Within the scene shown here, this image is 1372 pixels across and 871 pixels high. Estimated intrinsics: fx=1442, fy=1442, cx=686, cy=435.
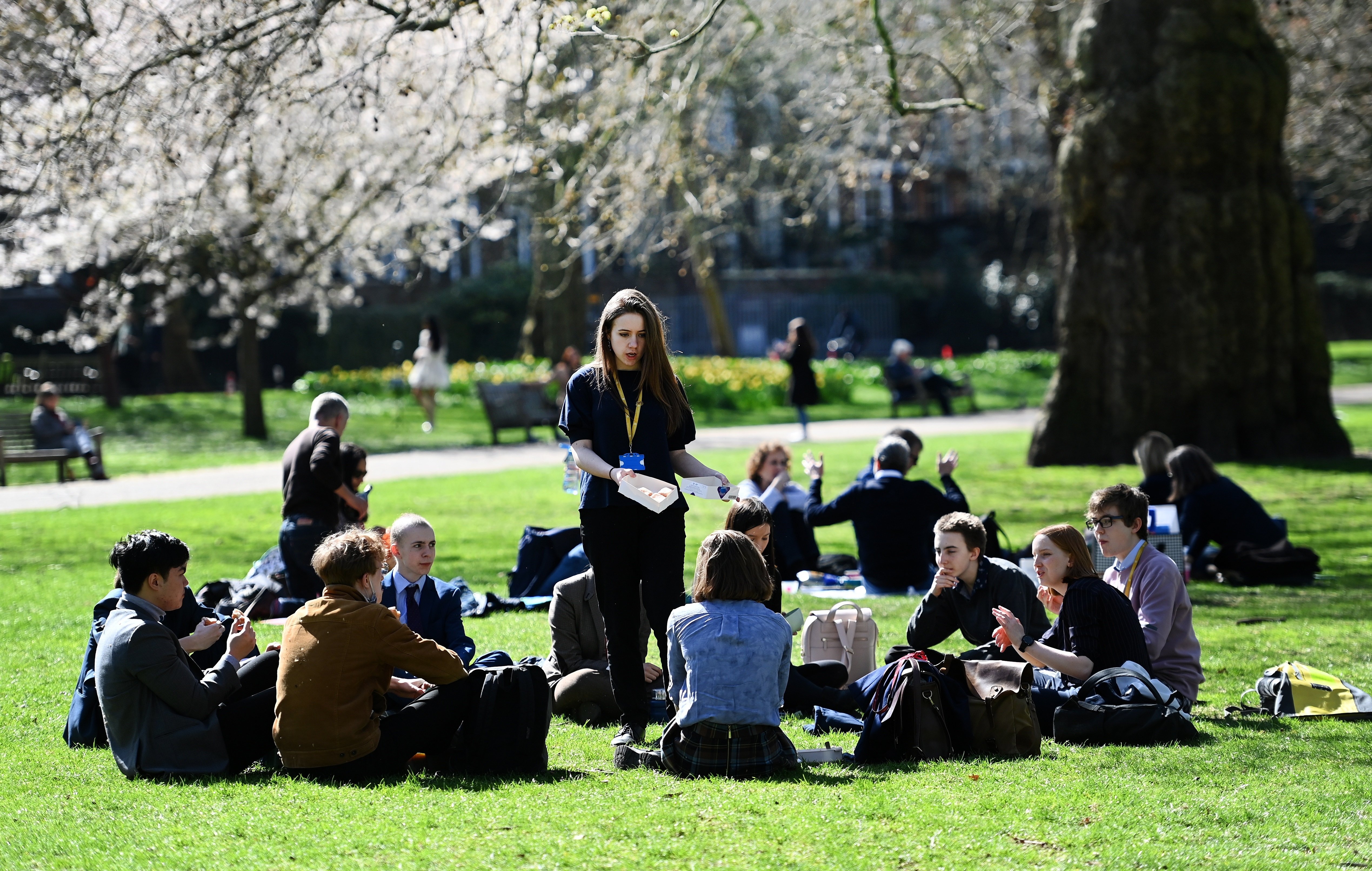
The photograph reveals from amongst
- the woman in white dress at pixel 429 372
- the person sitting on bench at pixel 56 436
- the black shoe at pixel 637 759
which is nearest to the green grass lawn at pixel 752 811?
the black shoe at pixel 637 759

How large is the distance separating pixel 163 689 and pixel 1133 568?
389 cm

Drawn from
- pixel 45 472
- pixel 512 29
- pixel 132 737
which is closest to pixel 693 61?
pixel 512 29

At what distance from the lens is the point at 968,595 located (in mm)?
6262

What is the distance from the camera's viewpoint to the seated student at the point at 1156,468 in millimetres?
9836

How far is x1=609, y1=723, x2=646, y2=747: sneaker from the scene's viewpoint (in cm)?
560

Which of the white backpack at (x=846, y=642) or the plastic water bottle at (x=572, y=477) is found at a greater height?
the plastic water bottle at (x=572, y=477)

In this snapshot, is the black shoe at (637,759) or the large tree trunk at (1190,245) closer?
the black shoe at (637,759)

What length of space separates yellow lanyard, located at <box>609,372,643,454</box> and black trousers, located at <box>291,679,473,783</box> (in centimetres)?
109

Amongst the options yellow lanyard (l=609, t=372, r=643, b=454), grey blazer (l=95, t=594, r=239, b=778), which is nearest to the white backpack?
yellow lanyard (l=609, t=372, r=643, b=454)

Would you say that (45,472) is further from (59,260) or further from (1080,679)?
(1080,679)

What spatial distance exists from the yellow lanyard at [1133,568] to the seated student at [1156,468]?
3.71m

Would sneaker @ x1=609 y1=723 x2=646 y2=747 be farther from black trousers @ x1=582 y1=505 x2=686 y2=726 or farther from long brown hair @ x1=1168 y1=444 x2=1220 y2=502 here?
long brown hair @ x1=1168 y1=444 x2=1220 y2=502

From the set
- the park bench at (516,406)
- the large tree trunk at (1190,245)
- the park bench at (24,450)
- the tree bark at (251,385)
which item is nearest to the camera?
the large tree trunk at (1190,245)

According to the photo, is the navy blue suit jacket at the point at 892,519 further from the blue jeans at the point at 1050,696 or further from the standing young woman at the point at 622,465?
the standing young woman at the point at 622,465
